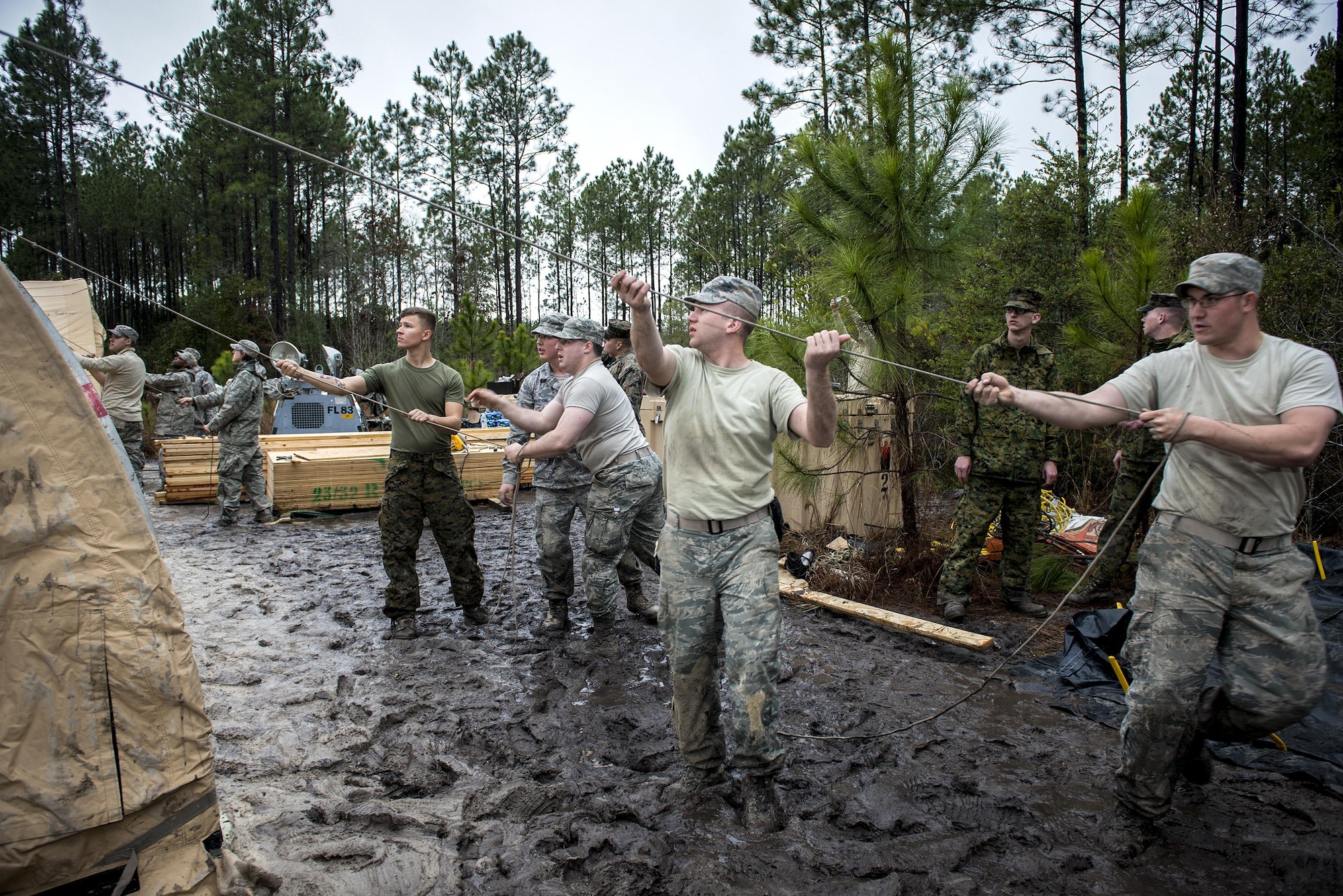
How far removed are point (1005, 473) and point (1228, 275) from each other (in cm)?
281

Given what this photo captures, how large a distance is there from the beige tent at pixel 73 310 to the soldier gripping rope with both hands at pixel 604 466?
11.9 m

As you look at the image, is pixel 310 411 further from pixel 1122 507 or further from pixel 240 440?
pixel 1122 507

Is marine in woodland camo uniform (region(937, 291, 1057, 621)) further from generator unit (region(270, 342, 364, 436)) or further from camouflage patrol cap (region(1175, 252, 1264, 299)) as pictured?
generator unit (region(270, 342, 364, 436))

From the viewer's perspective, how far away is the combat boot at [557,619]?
5441 mm

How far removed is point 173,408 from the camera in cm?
1325

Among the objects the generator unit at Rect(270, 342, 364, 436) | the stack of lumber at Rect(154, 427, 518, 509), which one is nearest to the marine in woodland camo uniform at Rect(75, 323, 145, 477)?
the stack of lumber at Rect(154, 427, 518, 509)

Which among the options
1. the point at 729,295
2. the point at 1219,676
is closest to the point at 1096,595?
the point at 1219,676

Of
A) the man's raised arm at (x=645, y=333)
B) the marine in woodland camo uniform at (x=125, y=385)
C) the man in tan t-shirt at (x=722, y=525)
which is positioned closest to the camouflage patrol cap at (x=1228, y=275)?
the man in tan t-shirt at (x=722, y=525)

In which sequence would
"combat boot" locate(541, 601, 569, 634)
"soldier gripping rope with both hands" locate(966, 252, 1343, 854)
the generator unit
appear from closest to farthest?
"soldier gripping rope with both hands" locate(966, 252, 1343, 854) < "combat boot" locate(541, 601, 569, 634) < the generator unit

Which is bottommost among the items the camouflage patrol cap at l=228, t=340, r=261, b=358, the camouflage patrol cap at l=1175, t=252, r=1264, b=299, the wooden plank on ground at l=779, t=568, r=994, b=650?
the wooden plank on ground at l=779, t=568, r=994, b=650

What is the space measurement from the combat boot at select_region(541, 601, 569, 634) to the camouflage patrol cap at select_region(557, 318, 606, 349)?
1884 millimetres

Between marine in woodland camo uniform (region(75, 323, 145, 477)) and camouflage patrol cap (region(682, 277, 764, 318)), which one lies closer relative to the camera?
camouflage patrol cap (region(682, 277, 764, 318))

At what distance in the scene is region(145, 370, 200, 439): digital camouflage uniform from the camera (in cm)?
1257

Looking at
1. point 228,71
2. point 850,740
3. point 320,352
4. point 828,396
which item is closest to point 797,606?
point 850,740
